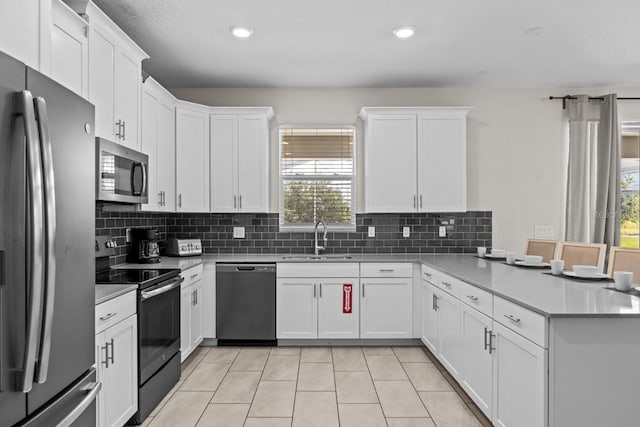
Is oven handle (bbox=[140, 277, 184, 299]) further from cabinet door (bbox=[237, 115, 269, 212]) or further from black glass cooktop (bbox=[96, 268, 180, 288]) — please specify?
cabinet door (bbox=[237, 115, 269, 212])

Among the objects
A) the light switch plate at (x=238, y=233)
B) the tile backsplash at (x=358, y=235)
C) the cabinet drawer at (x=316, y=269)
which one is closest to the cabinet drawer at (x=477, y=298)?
the cabinet drawer at (x=316, y=269)

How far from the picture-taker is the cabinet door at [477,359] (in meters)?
2.36

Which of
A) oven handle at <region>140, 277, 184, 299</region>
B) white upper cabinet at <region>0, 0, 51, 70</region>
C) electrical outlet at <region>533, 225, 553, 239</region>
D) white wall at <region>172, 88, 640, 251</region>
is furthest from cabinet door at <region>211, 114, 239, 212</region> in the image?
electrical outlet at <region>533, 225, 553, 239</region>

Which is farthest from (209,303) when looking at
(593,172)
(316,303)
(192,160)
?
(593,172)

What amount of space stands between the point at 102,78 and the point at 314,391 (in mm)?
2512

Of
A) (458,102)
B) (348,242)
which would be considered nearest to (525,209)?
(458,102)

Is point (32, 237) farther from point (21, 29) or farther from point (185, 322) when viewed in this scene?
point (185, 322)

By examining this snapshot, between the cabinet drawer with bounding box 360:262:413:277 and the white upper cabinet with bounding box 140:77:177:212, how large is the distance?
1.90m

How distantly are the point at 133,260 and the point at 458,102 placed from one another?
12.0 ft

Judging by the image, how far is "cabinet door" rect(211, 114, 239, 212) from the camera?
4.17 m

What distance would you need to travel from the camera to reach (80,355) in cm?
148

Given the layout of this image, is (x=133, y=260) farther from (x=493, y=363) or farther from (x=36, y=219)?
(x=493, y=363)

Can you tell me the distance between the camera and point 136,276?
2717mm

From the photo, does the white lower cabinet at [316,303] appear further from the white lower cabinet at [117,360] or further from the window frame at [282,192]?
the white lower cabinet at [117,360]
